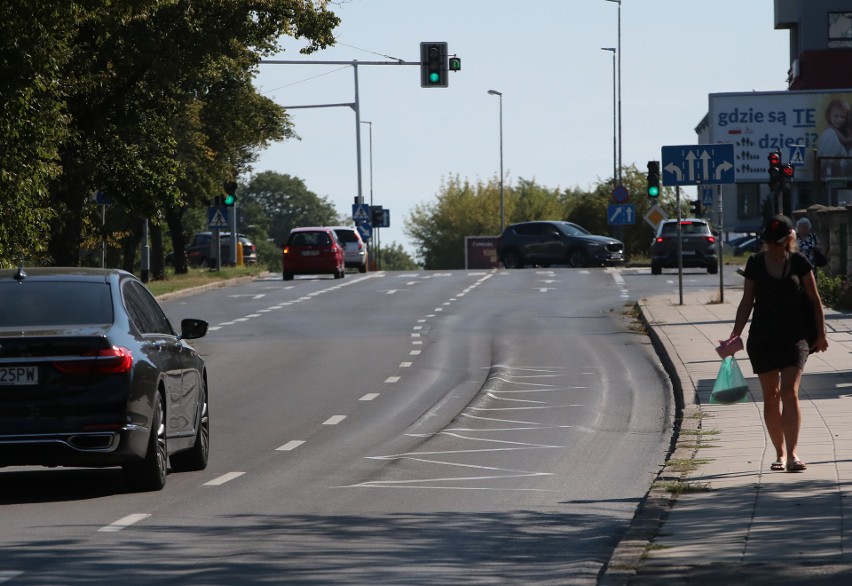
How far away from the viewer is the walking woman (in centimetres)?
1195

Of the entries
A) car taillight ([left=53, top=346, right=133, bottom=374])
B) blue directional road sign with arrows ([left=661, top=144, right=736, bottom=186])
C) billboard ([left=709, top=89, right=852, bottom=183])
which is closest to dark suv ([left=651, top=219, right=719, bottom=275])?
blue directional road sign with arrows ([left=661, top=144, right=736, bottom=186])

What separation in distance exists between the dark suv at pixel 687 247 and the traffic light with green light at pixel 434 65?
554 inches

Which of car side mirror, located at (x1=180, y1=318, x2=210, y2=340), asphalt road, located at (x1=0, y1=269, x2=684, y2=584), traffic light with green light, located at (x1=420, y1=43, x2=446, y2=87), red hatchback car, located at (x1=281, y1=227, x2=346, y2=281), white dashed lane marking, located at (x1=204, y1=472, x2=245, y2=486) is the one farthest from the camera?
red hatchback car, located at (x1=281, y1=227, x2=346, y2=281)

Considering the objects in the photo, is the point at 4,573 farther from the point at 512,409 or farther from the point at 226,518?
the point at 512,409

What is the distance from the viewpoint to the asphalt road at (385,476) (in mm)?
8969

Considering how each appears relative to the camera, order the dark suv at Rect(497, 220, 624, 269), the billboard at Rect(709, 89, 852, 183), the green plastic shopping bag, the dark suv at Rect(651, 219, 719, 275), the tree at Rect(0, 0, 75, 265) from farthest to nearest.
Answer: the billboard at Rect(709, 89, 852, 183), the dark suv at Rect(497, 220, 624, 269), the dark suv at Rect(651, 219, 719, 275), the tree at Rect(0, 0, 75, 265), the green plastic shopping bag

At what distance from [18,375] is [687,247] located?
141 feet

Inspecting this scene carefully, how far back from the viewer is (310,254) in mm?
54312

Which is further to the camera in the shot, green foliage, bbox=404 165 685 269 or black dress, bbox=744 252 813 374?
green foliage, bbox=404 165 685 269

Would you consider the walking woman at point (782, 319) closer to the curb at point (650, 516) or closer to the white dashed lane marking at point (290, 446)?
the curb at point (650, 516)

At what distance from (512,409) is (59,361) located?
8219 millimetres

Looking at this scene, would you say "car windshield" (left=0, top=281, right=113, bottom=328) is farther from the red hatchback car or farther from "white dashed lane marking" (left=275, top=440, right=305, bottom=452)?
the red hatchback car

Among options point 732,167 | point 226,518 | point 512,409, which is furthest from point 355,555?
point 732,167

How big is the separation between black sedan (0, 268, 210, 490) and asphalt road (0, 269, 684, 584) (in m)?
0.34
